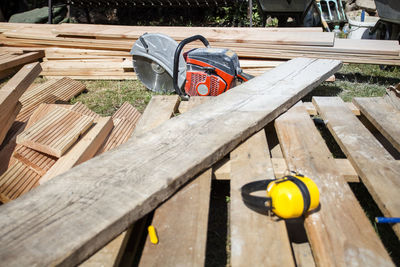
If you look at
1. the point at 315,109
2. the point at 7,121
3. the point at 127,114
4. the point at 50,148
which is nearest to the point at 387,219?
the point at 315,109

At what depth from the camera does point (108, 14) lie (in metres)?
9.70

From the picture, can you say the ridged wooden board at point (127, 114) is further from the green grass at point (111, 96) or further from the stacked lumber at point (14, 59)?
the stacked lumber at point (14, 59)

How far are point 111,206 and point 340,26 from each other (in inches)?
290

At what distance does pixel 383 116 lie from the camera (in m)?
2.21

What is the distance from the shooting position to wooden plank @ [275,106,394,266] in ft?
3.68

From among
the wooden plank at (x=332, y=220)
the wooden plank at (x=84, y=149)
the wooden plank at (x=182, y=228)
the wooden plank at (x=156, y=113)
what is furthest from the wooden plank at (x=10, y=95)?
the wooden plank at (x=332, y=220)

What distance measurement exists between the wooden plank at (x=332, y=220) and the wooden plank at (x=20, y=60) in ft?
14.2

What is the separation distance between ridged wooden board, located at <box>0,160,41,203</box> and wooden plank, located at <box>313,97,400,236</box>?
6.43 ft

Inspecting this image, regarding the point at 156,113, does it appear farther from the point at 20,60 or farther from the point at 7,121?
the point at 20,60

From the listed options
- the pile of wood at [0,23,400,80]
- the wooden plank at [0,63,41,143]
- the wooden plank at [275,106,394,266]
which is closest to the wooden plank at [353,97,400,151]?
the wooden plank at [275,106,394,266]

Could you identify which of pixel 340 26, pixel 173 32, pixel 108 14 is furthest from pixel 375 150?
pixel 108 14

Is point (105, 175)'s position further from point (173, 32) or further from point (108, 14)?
point (108, 14)

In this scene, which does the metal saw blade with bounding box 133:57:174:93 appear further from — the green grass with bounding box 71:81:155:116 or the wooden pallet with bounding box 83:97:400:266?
the wooden pallet with bounding box 83:97:400:266

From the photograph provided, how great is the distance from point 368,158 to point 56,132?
1982mm
